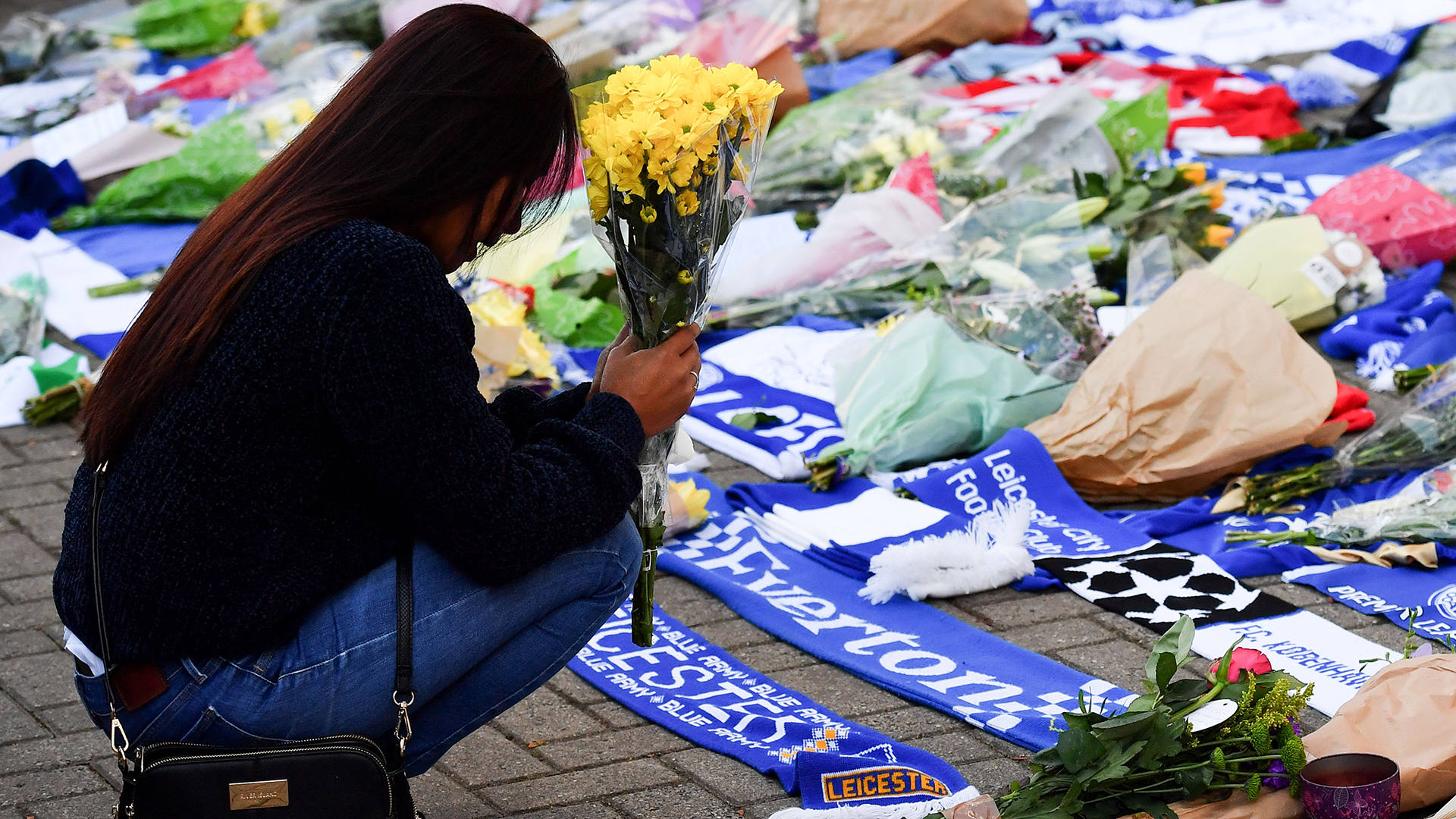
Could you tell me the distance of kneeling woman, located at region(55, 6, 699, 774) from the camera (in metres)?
1.69

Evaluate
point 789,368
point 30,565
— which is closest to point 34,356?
point 30,565

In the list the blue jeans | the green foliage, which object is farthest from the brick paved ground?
the blue jeans

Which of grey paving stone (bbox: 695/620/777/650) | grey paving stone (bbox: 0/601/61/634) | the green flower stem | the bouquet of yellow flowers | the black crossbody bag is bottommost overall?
grey paving stone (bbox: 695/620/777/650)

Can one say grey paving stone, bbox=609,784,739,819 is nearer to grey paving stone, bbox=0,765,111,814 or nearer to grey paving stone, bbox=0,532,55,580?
grey paving stone, bbox=0,765,111,814

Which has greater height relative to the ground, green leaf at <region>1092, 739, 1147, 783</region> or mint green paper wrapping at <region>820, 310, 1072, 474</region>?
green leaf at <region>1092, 739, 1147, 783</region>

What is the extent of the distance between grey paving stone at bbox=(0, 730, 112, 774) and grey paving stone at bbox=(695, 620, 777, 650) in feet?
3.93

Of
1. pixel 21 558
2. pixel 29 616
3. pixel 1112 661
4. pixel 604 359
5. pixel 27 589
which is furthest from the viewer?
pixel 21 558

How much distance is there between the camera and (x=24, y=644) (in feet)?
9.98

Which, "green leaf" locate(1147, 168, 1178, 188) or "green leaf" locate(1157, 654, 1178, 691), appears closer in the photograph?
"green leaf" locate(1157, 654, 1178, 691)

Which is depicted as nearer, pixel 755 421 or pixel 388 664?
pixel 388 664

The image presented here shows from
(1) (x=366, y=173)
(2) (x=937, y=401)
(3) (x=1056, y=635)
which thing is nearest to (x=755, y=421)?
(2) (x=937, y=401)

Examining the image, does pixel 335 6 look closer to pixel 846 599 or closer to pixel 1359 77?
pixel 1359 77

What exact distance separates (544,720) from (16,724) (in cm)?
101

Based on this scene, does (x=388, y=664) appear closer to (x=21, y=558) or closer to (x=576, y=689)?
(x=576, y=689)
